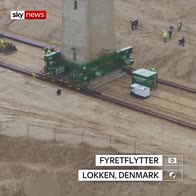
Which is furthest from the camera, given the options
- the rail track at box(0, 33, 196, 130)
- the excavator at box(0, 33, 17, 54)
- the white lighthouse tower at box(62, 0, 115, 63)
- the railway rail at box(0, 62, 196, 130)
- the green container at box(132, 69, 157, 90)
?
the excavator at box(0, 33, 17, 54)

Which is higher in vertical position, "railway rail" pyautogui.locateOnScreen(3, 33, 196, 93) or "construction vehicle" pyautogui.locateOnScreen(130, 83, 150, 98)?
"railway rail" pyautogui.locateOnScreen(3, 33, 196, 93)

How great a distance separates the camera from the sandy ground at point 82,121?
29.2 meters

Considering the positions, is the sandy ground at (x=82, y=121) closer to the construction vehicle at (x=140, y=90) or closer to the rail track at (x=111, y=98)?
the rail track at (x=111, y=98)

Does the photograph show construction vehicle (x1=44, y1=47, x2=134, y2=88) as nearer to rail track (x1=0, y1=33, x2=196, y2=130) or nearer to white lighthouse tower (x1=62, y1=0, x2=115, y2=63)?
rail track (x1=0, y1=33, x2=196, y2=130)

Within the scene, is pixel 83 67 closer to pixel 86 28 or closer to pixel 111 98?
pixel 86 28

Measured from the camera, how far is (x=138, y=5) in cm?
6131

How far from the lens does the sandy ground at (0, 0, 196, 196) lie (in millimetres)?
29172

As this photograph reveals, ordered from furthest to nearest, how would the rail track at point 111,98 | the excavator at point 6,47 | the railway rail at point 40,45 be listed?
the excavator at point 6,47 → the railway rail at point 40,45 → the rail track at point 111,98

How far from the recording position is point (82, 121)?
37.5 metres
